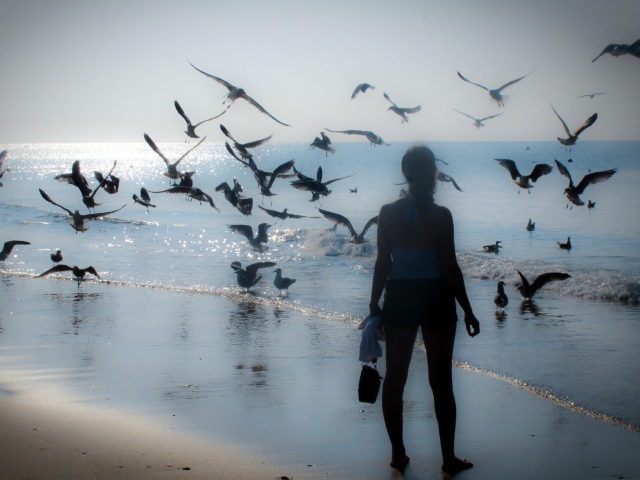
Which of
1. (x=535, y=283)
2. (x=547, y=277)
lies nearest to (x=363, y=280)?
(x=535, y=283)

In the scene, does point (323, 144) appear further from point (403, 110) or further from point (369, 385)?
point (369, 385)

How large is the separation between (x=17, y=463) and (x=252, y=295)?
872cm

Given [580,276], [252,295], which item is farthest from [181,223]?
[580,276]

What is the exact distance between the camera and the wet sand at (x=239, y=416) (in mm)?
4145

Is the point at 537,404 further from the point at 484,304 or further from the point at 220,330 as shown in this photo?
the point at 484,304

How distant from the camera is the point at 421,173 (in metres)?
Answer: 3.80

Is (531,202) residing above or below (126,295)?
above

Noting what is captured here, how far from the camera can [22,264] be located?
1630cm

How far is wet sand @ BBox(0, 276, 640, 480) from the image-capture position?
13.6 feet

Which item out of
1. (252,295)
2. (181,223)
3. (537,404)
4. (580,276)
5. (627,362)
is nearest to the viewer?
(537,404)

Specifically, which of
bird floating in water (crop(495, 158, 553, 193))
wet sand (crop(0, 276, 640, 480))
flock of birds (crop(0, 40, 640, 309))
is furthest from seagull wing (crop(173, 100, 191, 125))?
bird floating in water (crop(495, 158, 553, 193))

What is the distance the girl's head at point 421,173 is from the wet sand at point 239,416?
1.82m

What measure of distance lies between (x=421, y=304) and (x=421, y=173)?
81cm

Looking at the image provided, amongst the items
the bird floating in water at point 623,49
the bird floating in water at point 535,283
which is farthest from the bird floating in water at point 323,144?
the bird floating in water at point 623,49
